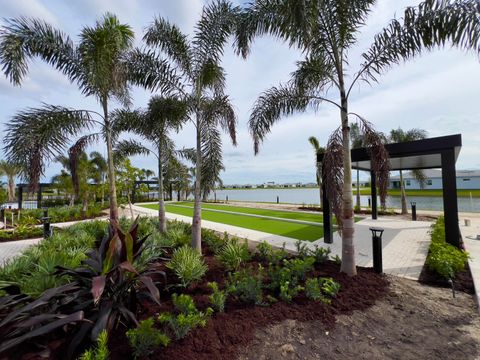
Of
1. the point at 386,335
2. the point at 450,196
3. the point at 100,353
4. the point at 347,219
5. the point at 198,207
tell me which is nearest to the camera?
the point at 100,353

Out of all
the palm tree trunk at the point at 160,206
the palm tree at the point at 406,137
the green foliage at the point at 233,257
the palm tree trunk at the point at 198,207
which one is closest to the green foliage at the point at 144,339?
the green foliage at the point at 233,257

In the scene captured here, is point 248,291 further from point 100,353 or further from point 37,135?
point 37,135

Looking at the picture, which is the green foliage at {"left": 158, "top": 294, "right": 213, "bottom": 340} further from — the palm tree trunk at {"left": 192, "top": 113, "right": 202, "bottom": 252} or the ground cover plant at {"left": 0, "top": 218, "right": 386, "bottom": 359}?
the palm tree trunk at {"left": 192, "top": 113, "right": 202, "bottom": 252}

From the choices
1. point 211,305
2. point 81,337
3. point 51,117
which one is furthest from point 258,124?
point 51,117

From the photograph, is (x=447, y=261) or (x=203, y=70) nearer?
(x=447, y=261)

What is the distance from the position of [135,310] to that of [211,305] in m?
1.00

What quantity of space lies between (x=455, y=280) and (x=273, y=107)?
5.10m

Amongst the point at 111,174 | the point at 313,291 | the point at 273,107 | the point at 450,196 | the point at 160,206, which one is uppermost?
the point at 273,107

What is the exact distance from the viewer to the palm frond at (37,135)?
5000 millimetres

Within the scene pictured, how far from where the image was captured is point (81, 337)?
2.29 meters

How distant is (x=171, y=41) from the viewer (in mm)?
6145

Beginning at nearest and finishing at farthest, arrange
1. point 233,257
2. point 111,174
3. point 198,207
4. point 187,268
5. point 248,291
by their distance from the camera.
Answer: point 248,291
point 187,268
point 233,257
point 198,207
point 111,174

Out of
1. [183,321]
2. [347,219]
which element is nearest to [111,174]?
[183,321]

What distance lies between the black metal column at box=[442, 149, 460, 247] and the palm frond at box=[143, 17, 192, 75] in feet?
23.3
